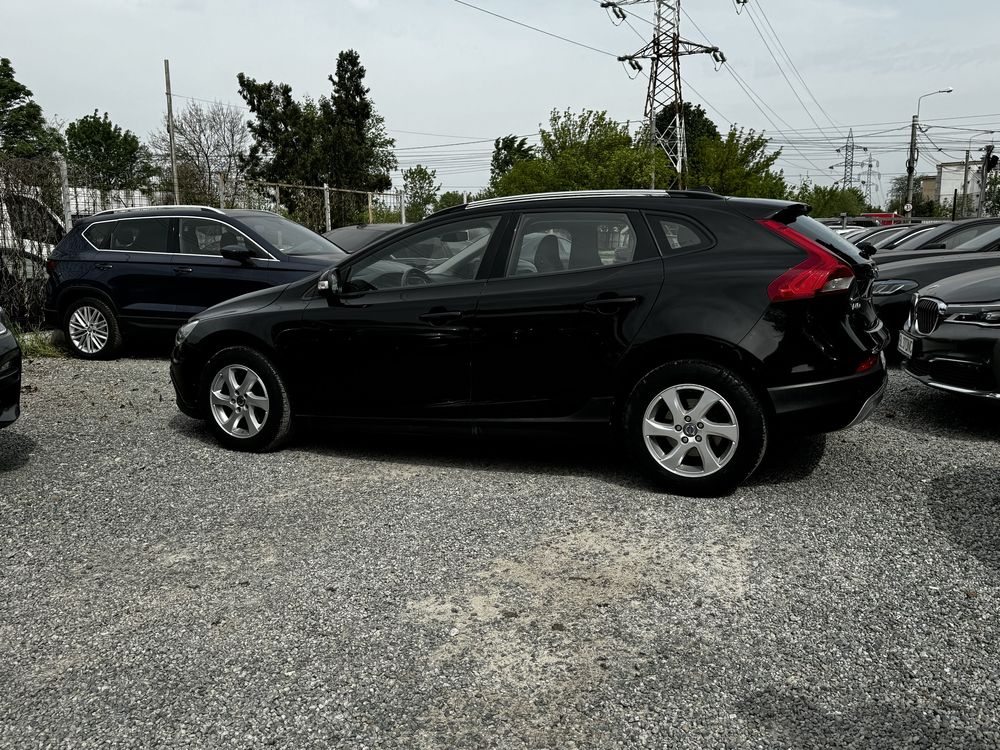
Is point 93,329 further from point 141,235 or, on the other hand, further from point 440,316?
point 440,316

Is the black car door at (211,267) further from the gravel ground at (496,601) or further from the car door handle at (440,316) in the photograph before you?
the car door handle at (440,316)

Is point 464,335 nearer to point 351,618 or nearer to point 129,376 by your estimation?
point 351,618

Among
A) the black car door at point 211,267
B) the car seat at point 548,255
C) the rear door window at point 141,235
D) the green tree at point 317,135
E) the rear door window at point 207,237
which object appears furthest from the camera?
the green tree at point 317,135

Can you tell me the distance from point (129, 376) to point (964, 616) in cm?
814

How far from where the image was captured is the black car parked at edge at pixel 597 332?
4.70 meters

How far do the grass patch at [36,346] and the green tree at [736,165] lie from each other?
111 ft

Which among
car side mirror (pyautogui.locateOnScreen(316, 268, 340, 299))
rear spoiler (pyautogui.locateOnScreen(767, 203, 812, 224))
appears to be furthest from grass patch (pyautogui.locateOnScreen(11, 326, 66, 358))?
rear spoiler (pyautogui.locateOnScreen(767, 203, 812, 224))

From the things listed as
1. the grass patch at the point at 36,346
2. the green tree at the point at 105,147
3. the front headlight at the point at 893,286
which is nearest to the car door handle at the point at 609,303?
the front headlight at the point at 893,286

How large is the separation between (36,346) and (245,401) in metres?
6.01

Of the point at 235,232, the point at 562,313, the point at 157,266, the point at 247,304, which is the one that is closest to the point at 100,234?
→ the point at 157,266

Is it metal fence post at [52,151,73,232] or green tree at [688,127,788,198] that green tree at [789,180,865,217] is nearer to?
green tree at [688,127,788,198]

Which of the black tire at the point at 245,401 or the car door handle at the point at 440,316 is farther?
the black tire at the point at 245,401

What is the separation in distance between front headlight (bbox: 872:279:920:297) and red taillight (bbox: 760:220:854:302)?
15.3 ft

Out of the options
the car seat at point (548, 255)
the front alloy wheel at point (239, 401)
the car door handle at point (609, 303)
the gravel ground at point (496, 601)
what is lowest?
the gravel ground at point (496, 601)
